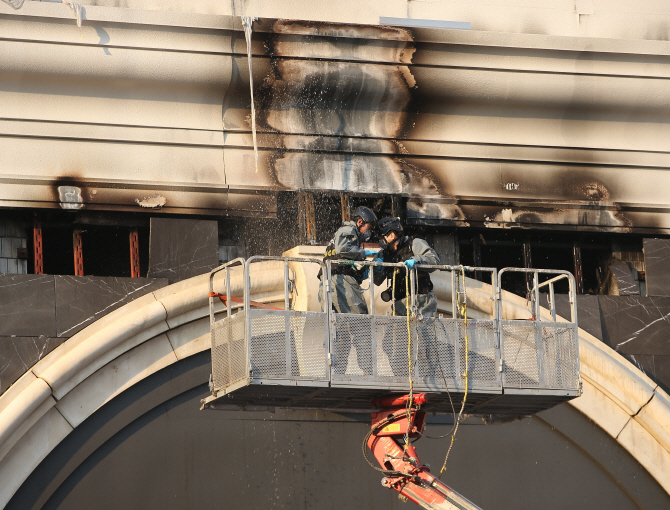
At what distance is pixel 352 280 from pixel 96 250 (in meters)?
5.65

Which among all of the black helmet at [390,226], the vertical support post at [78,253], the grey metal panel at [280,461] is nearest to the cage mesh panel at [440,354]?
the black helmet at [390,226]

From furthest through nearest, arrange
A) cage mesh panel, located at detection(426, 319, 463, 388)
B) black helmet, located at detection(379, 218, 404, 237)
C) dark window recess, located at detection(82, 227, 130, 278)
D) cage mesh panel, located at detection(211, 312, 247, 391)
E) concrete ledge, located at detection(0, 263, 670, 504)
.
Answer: dark window recess, located at detection(82, 227, 130, 278) < concrete ledge, located at detection(0, 263, 670, 504) < black helmet, located at detection(379, 218, 404, 237) < cage mesh panel, located at detection(426, 319, 463, 388) < cage mesh panel, located at detection(211, 312, 247, 391)

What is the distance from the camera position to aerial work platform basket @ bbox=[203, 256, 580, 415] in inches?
402

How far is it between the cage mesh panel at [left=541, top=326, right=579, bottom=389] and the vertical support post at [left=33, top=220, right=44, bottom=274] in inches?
276

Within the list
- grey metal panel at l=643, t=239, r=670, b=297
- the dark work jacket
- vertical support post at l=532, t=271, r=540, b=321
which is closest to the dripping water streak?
the dark work jacket

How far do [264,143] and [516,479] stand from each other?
229 inches

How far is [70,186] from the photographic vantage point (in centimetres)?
1429

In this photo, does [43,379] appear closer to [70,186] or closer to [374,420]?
[70,186]

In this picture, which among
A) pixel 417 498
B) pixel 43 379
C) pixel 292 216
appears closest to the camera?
pixel 417 498

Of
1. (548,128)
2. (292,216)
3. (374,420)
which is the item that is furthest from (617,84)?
(374,420)

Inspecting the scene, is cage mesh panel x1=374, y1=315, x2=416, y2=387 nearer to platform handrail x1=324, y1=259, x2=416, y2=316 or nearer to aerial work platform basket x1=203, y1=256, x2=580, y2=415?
aerial work platform basket x1=203, y1=256, x2=580, y2=415

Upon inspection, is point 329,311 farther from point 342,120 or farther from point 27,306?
point 342,120

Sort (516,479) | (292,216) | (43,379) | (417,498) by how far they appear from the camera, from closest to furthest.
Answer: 1. (417,498)
2. (43,379)
3. (516,479)
4. (292,216)

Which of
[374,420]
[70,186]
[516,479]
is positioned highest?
[70,186]
